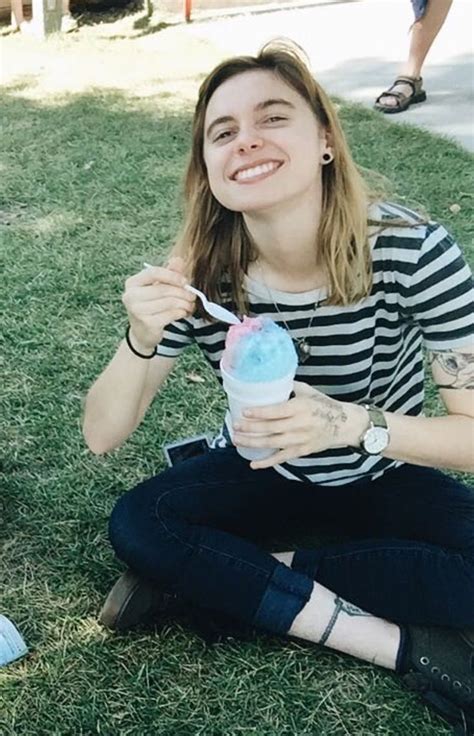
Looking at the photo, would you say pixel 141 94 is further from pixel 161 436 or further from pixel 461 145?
pixel 161 436

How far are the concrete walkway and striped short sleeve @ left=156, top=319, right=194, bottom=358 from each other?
3.24 meters

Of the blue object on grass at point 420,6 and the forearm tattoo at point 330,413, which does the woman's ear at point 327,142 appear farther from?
the blue object on grass at point 420,6

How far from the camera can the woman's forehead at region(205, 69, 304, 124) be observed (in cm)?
187

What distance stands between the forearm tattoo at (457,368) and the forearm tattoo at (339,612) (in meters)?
0.50

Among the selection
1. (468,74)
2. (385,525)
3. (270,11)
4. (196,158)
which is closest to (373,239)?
(196,158)

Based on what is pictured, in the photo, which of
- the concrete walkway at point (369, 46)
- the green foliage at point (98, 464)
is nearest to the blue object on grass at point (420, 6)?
the concrete walkway at point (369, 46)

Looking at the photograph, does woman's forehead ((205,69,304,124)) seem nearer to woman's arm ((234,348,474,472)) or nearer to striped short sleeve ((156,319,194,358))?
striped short sleeve ((156,319,194,358))

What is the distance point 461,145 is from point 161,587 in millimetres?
3448

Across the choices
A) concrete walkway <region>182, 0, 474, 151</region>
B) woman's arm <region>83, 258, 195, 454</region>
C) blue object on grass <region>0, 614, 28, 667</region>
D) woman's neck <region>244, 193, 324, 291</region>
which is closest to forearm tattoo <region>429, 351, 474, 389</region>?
woman's neck <region>244, 193, 324, 291</region>

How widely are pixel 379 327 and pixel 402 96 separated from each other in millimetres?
3795

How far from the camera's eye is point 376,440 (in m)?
1.82

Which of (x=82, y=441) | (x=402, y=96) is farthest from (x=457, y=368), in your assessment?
(x=402, y=96)

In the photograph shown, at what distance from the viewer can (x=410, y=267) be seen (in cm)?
188

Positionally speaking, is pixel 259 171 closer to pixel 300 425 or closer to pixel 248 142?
pixel 248 142
